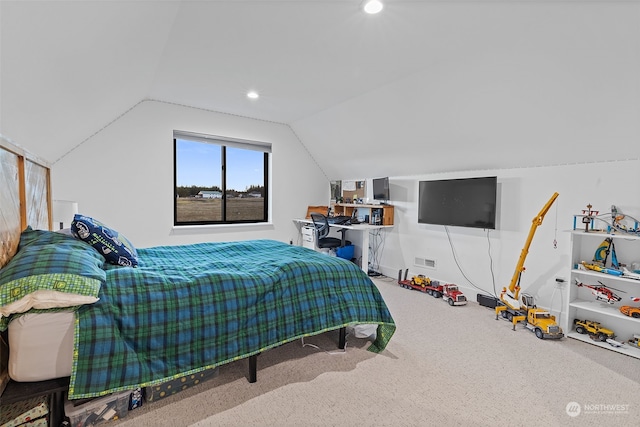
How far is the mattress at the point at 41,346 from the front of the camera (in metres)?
1.37

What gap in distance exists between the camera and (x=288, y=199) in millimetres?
5406

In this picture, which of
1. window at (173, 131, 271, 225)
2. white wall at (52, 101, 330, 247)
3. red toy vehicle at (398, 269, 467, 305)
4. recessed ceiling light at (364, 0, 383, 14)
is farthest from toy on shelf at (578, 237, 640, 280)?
window at (173, 131, 271, 225)

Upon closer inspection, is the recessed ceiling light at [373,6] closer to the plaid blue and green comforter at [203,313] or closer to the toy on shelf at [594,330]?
the plaid blue and green comforter at [203,313]

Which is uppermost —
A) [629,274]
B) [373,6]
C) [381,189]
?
[373,6]

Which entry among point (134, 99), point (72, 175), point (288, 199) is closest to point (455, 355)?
point (288, 199)

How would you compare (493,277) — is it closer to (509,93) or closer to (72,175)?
(509,93)

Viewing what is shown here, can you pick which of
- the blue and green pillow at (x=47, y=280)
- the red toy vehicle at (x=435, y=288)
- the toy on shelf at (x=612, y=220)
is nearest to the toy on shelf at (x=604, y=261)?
the toy on shelf at (x=612, y=220)

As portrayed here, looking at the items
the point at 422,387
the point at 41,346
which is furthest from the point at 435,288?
the point at 41,346

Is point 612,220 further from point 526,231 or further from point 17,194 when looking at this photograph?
point 17,194

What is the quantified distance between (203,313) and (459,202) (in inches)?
126

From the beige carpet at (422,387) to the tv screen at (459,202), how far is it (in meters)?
1.36

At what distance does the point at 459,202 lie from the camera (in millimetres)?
3850

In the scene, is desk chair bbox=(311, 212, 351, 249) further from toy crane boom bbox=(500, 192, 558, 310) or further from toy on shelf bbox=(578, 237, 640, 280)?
toy on shelf bbox=(578, 237, 640, 280)

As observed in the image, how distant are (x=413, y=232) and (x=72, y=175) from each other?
441 cm
